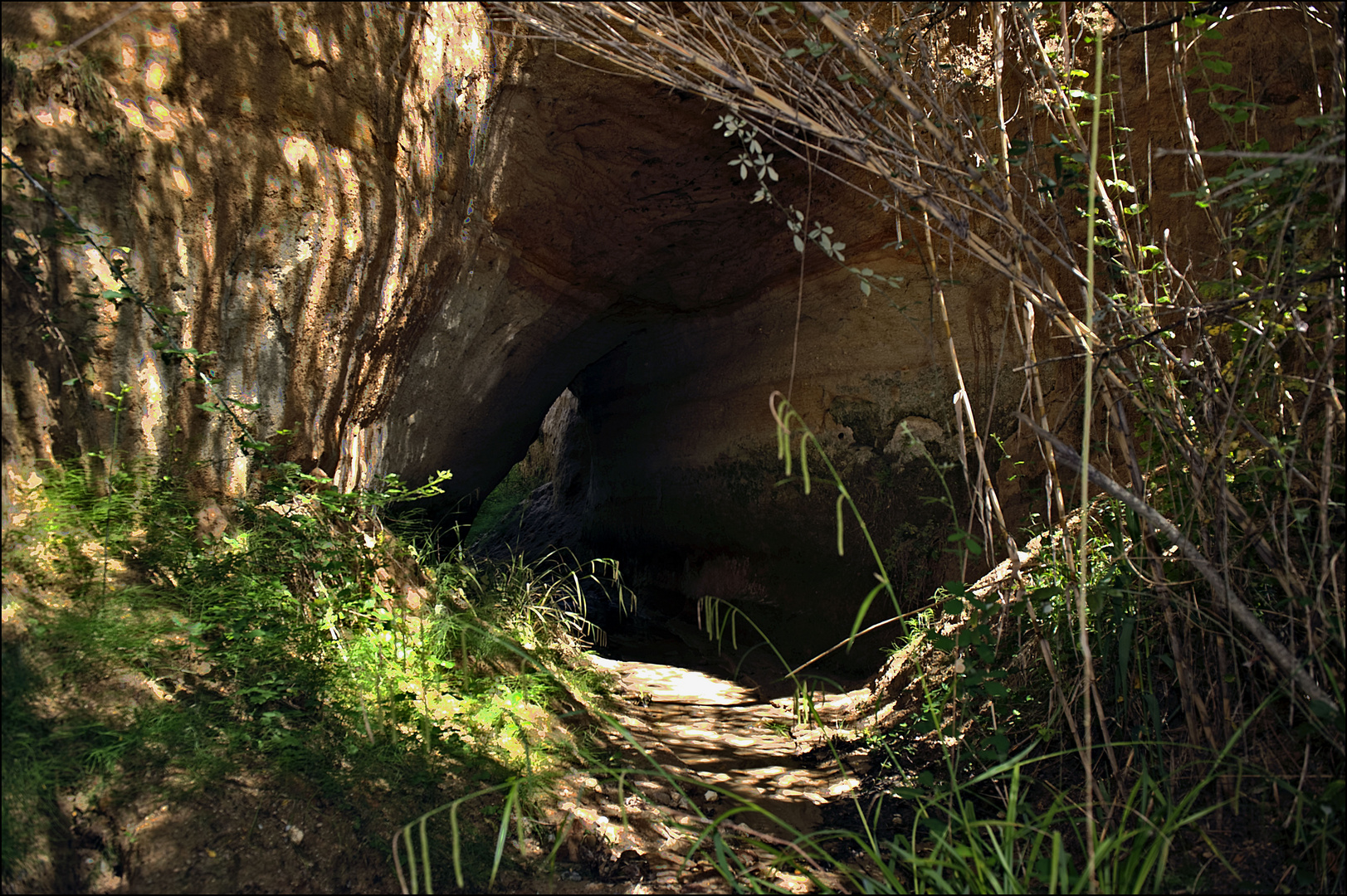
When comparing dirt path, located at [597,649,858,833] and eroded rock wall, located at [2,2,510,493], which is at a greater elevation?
eroded rock wall, located at [2,2,510,493]

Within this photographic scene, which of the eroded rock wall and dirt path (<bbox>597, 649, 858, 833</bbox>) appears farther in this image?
dirt path (<bbox>597, 649, 858, 833</bbox>)

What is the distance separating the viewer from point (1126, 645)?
6.61 feet

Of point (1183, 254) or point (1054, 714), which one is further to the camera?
point (1183, 254)

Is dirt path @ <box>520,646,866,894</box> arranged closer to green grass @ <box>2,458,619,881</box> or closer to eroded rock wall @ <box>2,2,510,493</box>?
green grass @ <box>2,458,619,881</box>

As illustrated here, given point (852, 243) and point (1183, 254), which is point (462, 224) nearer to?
point (852, 243)

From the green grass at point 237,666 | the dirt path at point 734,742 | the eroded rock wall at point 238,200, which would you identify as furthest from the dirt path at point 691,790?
the eroded rock wall at point 238,200

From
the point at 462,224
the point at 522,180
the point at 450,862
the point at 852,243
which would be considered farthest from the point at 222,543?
the point at 852,243

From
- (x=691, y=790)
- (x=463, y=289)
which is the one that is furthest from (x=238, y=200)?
(x=691, y=790)

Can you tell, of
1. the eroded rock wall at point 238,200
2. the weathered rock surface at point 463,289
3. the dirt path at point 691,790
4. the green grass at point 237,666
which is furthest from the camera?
the weathered rock surface at point 463,289

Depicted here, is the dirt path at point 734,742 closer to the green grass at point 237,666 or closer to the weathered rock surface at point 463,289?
the green grass at point 237,666

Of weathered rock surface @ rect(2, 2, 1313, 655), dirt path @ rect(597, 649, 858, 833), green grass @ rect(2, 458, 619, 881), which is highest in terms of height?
weathered rock surface @ rect(2, 2, 1313, 655)

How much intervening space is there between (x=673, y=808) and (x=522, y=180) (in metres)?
3.13

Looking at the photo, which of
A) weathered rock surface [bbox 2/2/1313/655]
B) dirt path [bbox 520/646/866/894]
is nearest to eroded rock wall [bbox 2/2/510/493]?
weathered rock surface [bbox 2/2/1313/655]

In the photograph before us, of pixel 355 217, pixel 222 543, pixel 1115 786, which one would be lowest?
pixel 1115 786
